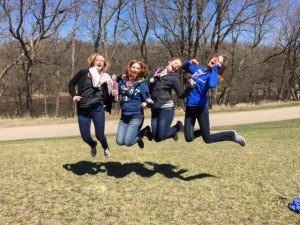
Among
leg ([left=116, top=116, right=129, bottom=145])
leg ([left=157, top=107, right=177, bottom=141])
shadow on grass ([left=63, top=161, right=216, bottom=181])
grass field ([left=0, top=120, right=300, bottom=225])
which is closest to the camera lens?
grass field ([left=0, top=120, right=300, bottom=225])

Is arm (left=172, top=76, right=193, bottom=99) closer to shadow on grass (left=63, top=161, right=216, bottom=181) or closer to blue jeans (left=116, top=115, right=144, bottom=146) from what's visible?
blue jeans (left=116, top=115, right=144, bottom=146)

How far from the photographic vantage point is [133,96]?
6266 millimetres

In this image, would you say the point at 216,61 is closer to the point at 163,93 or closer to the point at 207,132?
the point at 163,93

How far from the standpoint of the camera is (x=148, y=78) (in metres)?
6.45

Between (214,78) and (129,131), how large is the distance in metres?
1.59

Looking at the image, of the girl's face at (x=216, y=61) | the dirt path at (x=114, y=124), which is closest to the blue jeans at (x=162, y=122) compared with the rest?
the girl's face at (x=216, y=61)

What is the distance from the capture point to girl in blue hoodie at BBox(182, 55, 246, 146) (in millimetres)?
6156

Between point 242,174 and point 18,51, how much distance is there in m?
23.5

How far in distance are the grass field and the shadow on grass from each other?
0.02m

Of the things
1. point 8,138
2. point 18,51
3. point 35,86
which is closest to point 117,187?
point 8,138

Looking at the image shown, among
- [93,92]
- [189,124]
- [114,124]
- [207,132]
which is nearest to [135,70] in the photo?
[93,92]

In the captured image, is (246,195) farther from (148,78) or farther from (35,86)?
(35,86)

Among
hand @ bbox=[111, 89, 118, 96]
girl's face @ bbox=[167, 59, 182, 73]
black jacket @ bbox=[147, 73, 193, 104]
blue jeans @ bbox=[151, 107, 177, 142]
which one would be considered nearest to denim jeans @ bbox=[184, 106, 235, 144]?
blue jeans @ bbox=[151, 107, 177, 142]

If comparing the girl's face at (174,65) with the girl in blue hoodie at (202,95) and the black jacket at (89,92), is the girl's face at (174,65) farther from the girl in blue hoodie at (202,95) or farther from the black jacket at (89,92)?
the black jacket at (89,92)
